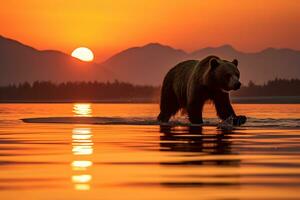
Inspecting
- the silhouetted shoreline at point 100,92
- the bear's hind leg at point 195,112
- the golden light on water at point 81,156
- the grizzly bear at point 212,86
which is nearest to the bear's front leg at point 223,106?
the grizzly bear at point 212,86

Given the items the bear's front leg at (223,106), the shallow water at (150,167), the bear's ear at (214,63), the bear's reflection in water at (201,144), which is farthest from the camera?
the bear's ear at (214,63)

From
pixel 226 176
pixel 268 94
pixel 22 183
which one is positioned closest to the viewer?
pixel 22 183

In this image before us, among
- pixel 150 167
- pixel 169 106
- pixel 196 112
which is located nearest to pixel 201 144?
pixel 150 167

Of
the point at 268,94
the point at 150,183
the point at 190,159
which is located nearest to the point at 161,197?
the point at 150,183

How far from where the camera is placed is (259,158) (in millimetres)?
12594

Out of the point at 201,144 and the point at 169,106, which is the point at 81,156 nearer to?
the point at 201,144

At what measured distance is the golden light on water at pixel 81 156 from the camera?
960 centimetres

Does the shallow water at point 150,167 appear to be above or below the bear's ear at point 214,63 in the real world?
below

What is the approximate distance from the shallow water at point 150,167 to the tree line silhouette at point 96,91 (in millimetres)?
59781

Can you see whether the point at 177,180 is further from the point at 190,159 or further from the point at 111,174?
the point at 190,159

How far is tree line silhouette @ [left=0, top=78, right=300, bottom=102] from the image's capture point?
77.6 metres

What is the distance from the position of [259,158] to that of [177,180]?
9.59 feet

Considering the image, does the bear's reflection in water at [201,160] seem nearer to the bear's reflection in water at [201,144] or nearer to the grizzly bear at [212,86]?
the bear's reflection in water at [201,144]

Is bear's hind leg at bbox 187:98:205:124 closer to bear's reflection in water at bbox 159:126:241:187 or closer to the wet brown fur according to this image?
the wet brown fur
